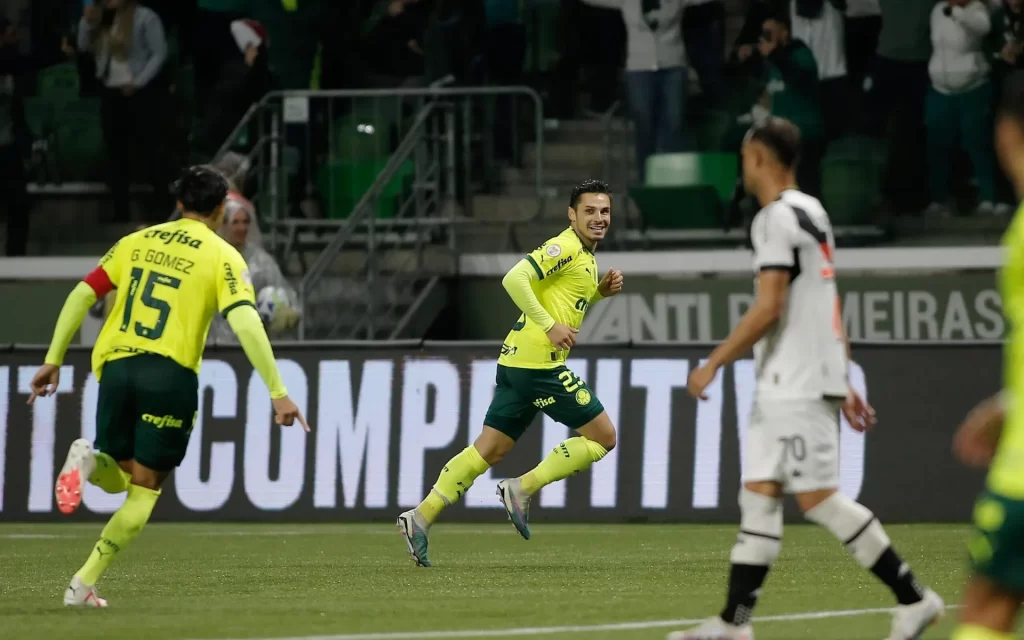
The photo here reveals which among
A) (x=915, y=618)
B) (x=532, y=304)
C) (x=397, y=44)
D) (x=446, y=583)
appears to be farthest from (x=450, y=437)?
(x=915, y=618)

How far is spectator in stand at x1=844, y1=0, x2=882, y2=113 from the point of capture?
17734 mm

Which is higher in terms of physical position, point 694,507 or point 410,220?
point 410,220

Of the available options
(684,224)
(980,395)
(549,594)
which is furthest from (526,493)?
(684,224)

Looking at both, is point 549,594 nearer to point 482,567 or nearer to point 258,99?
point 482,567

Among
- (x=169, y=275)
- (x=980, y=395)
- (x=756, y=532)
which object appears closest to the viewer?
(x=756, y=532)

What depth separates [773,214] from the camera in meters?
6.79

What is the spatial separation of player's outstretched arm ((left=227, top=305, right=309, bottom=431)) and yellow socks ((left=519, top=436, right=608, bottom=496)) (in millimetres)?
2994

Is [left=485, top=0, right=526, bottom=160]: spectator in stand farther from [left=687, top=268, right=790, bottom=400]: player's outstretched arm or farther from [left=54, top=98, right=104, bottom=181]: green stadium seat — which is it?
[left=687, top=268, right=790, bottom=400]: player's outstretched arm

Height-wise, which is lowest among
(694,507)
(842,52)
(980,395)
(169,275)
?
(694,507)

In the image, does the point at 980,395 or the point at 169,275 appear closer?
the point at 169,275

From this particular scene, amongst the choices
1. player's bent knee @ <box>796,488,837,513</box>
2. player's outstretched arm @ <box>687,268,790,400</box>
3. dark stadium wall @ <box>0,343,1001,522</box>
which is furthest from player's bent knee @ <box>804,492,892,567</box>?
dark stadium wall @ <box>0,343,1001,522</box>

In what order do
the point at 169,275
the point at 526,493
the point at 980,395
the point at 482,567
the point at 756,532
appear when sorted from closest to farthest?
the point at 756,532
the point at 169,275
the point at 482,567
the point at 526,493
the point at 980,395

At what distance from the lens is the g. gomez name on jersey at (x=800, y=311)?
6742 mm

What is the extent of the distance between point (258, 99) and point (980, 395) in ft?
29.1
